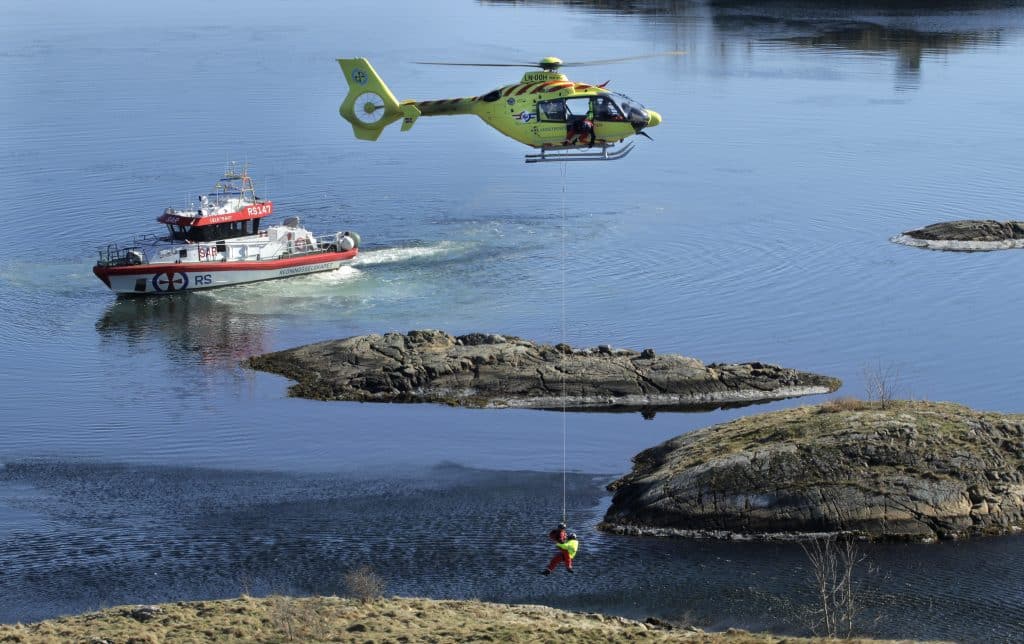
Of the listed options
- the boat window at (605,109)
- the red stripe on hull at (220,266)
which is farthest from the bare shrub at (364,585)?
the red stripe on hull at (220,266)

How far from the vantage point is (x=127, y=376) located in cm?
7262

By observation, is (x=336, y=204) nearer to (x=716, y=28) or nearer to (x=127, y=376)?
(x=127, y=376)

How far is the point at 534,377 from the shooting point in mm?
68312

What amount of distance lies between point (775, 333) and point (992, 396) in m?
12.0

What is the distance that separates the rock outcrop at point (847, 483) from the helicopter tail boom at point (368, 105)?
2140 centimetres

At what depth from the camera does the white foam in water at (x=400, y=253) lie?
91000mm

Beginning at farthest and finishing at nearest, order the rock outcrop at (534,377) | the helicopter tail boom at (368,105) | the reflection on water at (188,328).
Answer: the reflection on water at (188,328) < the helicopter tail boom at (368,105) < the rock outcrop at (534,377)

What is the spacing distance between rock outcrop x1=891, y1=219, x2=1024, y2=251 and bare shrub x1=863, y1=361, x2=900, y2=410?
24.7m

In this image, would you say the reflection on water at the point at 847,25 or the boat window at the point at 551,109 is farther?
the reflection on water at the point at 847,25

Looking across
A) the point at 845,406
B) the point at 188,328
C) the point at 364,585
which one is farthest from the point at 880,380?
the point at 188,328

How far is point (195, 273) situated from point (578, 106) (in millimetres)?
29655

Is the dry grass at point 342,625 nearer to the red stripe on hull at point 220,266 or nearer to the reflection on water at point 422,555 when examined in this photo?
the reflection on water at point 422,555

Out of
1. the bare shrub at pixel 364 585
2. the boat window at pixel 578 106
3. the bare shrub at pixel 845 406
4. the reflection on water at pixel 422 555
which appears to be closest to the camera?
the bare shrub at pixel 364 585

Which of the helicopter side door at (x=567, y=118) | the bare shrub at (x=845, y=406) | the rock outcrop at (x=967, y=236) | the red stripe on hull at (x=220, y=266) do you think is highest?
the helicopter side door at (x=567, y=118)
